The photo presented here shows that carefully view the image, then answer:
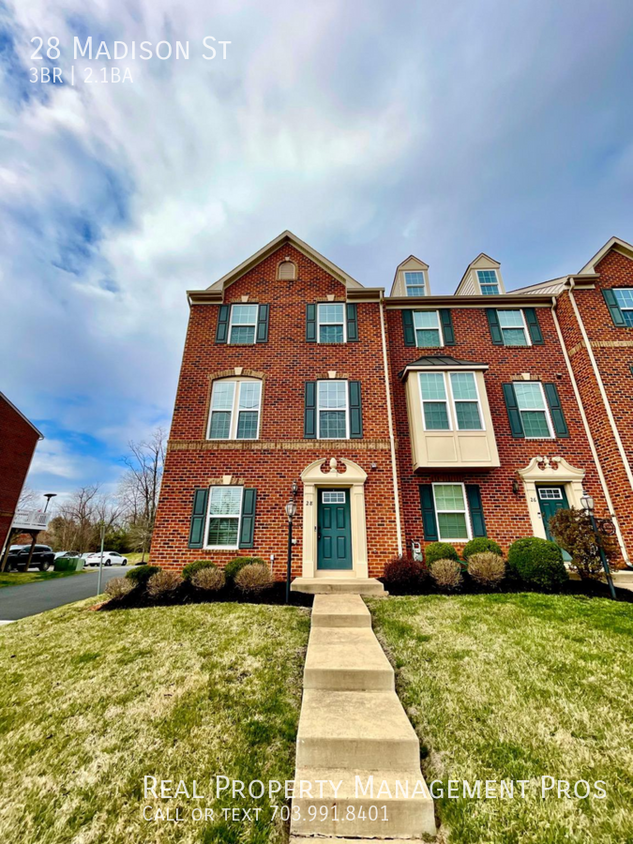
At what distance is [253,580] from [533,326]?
12513 millimetres

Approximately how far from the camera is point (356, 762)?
307 centimetres

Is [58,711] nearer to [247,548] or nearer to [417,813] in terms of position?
[417,813]

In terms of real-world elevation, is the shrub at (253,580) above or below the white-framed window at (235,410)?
below

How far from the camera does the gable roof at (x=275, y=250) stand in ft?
40.5

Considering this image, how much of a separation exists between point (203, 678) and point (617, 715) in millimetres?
4625

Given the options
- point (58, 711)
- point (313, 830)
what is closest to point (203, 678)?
point (58, 711)

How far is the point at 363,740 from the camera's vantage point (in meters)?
3.10

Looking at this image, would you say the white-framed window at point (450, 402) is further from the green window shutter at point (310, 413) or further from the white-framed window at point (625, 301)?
the white-framed window at point (625, 301)

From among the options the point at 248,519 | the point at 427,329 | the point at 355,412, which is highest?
the point at 427,329

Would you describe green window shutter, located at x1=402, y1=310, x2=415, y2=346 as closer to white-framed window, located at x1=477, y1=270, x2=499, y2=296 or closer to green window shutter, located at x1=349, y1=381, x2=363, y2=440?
green window shutter, located at x1=349, y1=381, x2=363, y2=440

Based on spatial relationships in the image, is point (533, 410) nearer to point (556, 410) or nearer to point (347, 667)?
point (556, 410)

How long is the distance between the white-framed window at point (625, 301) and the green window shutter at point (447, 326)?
557 cm

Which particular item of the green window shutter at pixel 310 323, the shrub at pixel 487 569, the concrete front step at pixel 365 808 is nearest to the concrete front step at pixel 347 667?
the concrete front step at pixel 365 808

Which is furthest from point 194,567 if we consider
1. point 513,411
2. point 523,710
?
point 513,411
